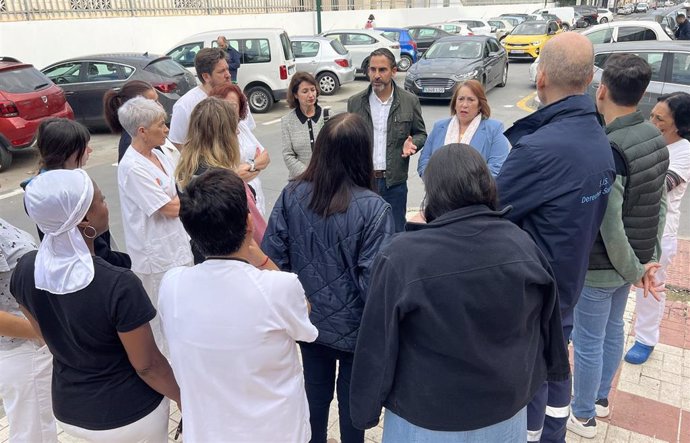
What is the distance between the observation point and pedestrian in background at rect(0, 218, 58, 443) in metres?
2.20

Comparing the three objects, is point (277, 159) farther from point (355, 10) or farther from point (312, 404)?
point (355, 10)

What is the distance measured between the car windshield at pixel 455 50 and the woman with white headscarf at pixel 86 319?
13.0m

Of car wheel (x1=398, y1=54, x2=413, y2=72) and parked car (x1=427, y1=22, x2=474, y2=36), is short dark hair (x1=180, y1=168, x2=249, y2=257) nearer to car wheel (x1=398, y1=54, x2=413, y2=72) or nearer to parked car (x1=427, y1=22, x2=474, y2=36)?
car wheel (x1=398, y1=54, x2=413, y2=72)

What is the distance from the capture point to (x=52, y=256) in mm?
1818

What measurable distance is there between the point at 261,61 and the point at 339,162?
1102cm

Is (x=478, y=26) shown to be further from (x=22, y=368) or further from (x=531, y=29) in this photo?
(x=22, y=368)

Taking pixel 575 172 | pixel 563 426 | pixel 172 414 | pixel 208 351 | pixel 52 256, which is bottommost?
pixel 172 414

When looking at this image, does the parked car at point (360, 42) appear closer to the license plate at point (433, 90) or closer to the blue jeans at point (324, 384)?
the license plate at point (433, 90)

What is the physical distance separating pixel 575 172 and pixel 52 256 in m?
1.97

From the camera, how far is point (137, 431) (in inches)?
79.0

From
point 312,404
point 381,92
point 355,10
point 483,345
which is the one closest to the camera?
point 483,345

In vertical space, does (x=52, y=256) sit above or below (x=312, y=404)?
above

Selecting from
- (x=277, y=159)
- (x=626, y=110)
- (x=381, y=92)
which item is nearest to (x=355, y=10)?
(x=277, y=159)

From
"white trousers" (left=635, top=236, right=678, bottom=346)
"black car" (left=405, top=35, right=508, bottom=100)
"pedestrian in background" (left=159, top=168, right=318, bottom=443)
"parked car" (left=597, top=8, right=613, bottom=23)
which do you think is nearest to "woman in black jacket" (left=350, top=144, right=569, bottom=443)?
"pedestrian in background" (left=159, top=168, right=318, bottom=443)
